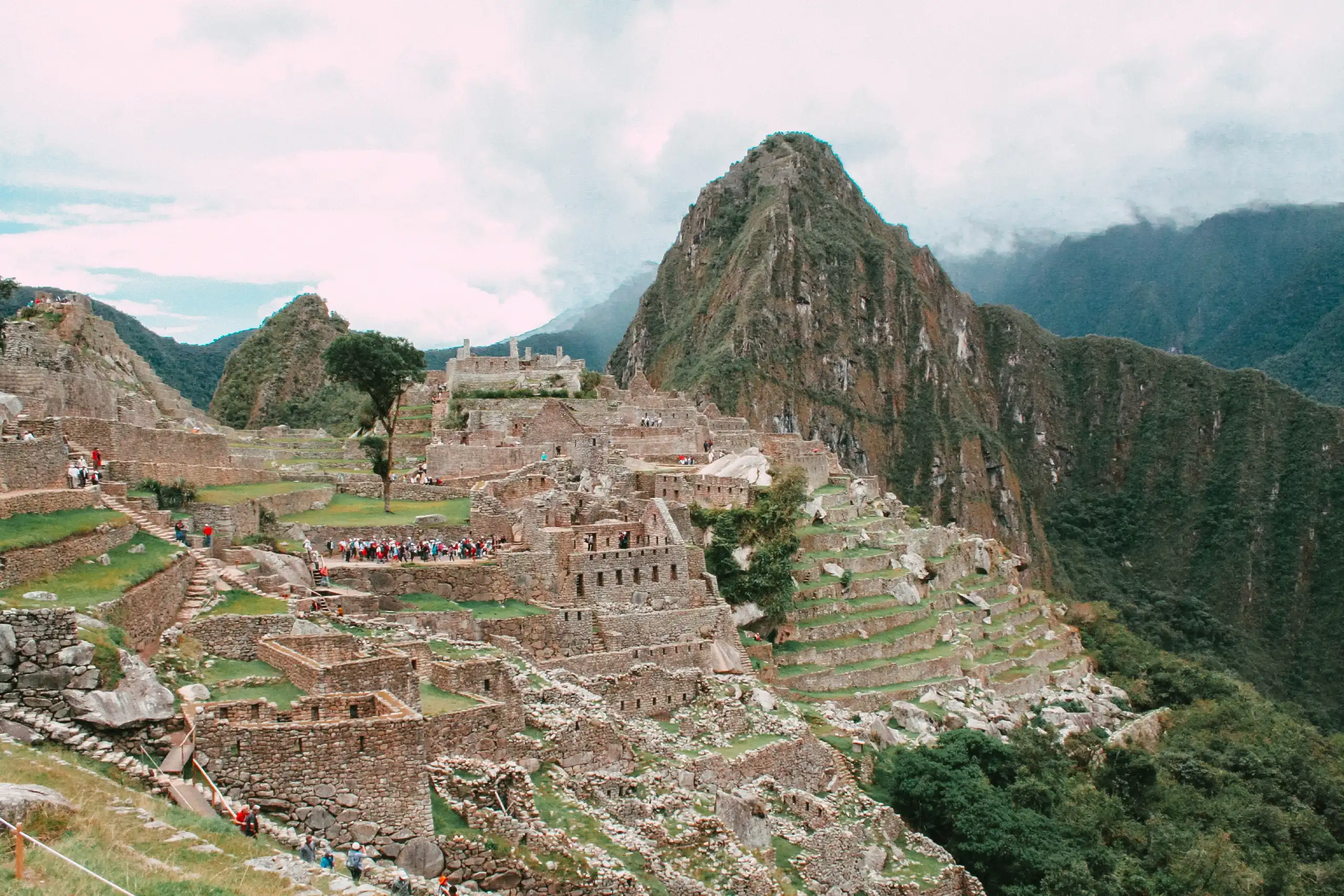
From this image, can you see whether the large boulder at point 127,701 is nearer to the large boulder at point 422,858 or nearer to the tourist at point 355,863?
the tourist at point 355,863

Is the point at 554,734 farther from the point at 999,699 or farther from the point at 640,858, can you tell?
the point at 999,699

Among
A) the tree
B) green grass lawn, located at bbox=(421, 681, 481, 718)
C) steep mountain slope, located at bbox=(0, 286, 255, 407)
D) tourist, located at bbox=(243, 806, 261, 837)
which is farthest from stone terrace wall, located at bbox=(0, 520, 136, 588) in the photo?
steep mountain slope, located at bbox=(0, 286, 255, 407)

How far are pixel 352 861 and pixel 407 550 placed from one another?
14268mm

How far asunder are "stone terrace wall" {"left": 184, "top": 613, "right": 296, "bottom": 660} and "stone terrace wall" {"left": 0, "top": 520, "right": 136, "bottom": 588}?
7.36ft

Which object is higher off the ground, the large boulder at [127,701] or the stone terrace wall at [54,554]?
the stone terrace wall at [54,554]

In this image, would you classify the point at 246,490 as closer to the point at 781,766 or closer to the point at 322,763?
the point at 781,766

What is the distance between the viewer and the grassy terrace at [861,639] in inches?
1351

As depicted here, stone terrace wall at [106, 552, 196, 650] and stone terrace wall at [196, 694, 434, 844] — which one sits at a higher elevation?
stone terrace wall at [106, 552, 196, 650]

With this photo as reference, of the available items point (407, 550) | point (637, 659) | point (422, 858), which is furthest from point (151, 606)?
point (637, 659)

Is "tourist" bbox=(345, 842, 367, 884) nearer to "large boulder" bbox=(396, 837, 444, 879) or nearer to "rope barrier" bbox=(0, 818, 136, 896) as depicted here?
"large boulder" bbox=(396, 837, 444, 879)

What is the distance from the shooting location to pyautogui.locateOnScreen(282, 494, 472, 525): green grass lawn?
28.4m

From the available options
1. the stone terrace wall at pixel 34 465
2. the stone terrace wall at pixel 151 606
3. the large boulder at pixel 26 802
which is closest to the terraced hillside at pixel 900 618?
the stone terrace wall at pixel 151 606

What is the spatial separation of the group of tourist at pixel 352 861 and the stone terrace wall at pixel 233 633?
447 cm

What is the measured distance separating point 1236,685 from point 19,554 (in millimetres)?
60676
